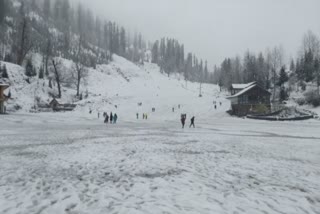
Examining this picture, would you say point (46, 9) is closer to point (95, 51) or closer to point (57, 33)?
point (57, 33)

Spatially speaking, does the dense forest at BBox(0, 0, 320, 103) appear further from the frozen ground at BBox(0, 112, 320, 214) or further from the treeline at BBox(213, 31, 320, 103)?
the frozen ground at BBox(0, 112, 320, 214)

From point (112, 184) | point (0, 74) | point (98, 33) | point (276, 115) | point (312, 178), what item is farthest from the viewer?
point (98, 33)

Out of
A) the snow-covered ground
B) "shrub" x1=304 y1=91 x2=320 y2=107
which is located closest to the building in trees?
"shrub" x1=304 y1=91 x2=320 y2=107

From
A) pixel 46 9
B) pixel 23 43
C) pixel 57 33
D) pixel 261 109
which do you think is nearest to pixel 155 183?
pixel 261 109

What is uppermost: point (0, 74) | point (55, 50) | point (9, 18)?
point (9, 18)

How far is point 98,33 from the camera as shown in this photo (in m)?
156

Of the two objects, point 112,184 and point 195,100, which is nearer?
point 112,184

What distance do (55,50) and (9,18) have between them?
89.3ft

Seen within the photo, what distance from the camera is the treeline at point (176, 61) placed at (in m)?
154

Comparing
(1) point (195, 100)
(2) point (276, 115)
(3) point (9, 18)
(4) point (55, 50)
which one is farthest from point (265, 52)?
(3) point (9, 18)

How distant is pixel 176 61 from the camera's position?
6403 inches

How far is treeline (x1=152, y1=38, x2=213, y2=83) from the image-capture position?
15350 cm

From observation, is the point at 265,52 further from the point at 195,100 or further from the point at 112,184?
the point at 112,184

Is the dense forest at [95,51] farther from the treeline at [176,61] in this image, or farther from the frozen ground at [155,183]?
the frozen ground at [155,183]
